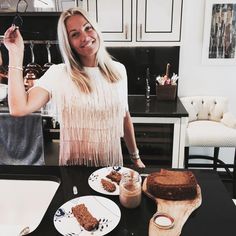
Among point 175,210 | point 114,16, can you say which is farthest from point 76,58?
point 114,16

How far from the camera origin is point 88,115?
1.33 m

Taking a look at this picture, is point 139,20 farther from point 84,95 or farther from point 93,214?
point 93,214

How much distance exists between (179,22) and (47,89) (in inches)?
59.3

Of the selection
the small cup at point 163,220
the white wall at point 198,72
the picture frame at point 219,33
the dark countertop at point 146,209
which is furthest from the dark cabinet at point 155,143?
the small cup at point 163,220

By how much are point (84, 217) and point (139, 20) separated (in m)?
1.88

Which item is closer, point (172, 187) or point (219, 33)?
point (172, 187)

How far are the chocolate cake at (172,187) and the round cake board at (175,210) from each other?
0.02 metres

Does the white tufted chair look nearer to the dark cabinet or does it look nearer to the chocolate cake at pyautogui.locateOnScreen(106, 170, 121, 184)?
the dark cabinet

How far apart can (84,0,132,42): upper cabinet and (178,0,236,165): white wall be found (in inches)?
24.8

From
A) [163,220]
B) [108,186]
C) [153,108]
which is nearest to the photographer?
[163,220]

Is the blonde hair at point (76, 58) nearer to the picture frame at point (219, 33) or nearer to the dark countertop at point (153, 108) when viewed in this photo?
the dark countertop at point (153, 108)

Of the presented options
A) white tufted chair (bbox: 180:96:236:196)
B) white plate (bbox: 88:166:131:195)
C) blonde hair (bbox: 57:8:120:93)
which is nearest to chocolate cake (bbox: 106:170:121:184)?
white plate (bbox: 88:166:131:195)

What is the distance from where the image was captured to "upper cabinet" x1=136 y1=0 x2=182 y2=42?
2309 millimetres

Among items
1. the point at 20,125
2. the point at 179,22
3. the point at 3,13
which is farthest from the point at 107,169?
the point at 3,13
